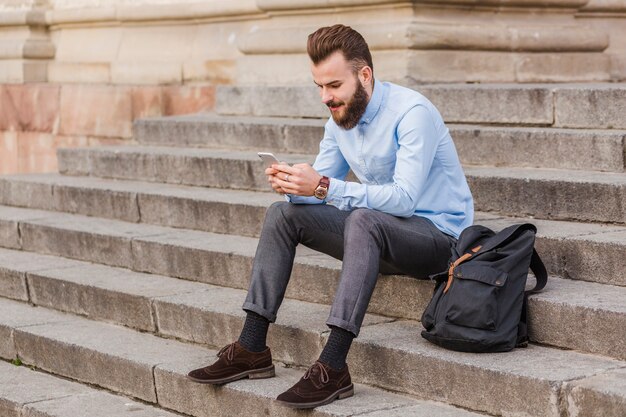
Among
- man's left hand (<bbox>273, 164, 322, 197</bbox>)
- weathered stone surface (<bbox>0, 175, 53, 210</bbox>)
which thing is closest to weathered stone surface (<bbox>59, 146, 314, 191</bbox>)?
weathered stone surface (<bbox>0, 175, 53, 210</bbox>)

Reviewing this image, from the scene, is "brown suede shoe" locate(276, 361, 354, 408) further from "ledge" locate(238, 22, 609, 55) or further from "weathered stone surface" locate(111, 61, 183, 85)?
"weathered stone surface" locate(111, 61, 183, 85)

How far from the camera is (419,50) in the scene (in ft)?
25.5

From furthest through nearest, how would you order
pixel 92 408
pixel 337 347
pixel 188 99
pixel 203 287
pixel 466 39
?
1. pixel 188 99
2. pixel 466 39
3. pixel 203 287
4. pixel 92 408
5. pixel 337 347

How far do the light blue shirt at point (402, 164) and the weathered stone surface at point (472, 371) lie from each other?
52cm

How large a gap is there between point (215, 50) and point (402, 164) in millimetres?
5017

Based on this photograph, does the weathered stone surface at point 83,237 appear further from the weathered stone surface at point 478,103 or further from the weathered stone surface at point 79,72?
the weathered stone surface at point 79,72

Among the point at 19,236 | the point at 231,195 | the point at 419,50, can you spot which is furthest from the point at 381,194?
the point at 19,236

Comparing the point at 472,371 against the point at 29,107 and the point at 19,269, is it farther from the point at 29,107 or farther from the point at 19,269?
the point at 29,107

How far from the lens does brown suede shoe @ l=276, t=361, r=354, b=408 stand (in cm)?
472

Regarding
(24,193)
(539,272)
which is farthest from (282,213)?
(24,193)

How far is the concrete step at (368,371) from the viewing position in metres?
4.46

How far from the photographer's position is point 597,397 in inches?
167

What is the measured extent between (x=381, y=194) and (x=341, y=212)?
291mm

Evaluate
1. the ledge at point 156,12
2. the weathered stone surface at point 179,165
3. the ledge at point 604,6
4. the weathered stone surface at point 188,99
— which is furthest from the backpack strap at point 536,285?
the weathered stone surface at point 188,99
